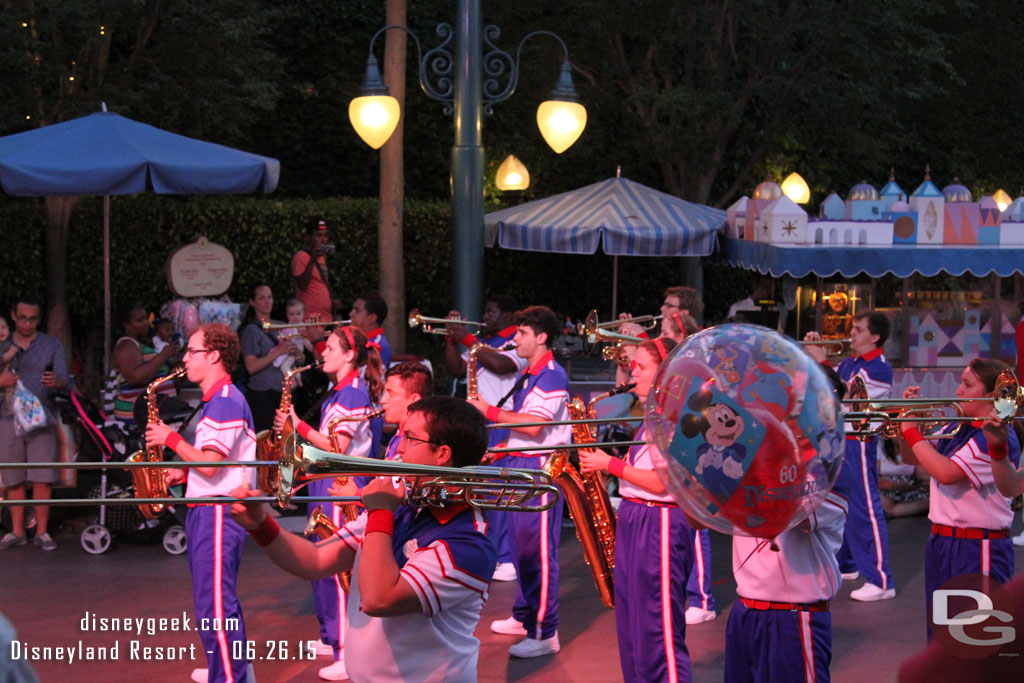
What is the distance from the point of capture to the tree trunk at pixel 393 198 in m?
11.5

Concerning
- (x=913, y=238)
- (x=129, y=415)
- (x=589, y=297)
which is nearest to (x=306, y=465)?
(x=129, y=415)

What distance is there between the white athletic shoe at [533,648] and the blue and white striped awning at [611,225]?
4575mm

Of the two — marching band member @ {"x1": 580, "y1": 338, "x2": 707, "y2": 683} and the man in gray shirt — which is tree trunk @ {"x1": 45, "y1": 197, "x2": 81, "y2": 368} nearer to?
the man in gray shirt

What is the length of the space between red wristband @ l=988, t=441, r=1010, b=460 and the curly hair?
3373 millimetres

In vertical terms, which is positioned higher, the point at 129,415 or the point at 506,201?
the point at 506,201

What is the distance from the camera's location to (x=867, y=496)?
24.4 feet

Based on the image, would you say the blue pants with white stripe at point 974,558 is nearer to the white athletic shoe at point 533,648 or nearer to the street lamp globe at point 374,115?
the white athletic shoe at point 533,648

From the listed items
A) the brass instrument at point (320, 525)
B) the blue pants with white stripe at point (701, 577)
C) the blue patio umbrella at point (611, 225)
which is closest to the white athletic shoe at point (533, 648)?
the blue pants with white stripe at point (701, 577)

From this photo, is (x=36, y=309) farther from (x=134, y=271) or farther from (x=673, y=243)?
(x=673, y=243)

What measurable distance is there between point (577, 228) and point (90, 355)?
18.9 feet

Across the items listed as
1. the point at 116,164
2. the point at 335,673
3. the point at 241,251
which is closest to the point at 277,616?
the point at 335,673

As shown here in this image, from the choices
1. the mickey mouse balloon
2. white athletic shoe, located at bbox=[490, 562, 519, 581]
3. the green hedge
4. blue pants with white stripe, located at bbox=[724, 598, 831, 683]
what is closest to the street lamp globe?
white athletic shoe, located at bbox=[490, 562, 519, 581]

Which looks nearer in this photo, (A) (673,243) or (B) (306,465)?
(B) (306,465)

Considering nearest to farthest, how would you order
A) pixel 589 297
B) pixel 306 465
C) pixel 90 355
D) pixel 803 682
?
pixel 306 465, pixel 803 682, pixel 90 355, pixel 589 297
